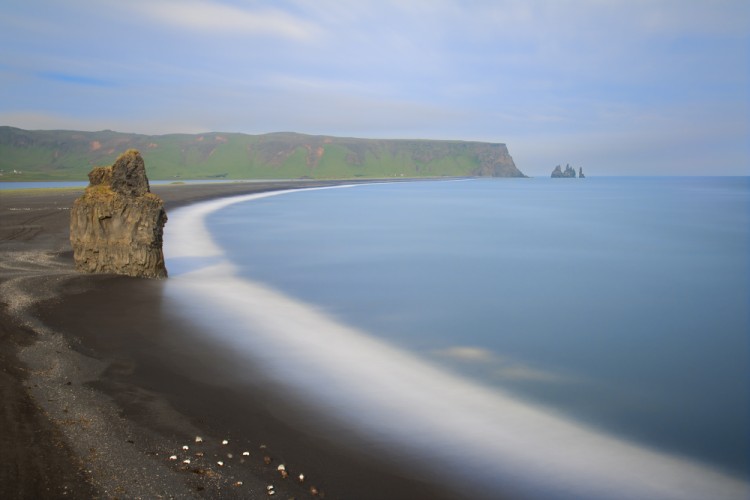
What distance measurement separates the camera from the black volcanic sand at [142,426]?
4434mm

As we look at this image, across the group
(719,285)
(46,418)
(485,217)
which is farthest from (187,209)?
(46,418)

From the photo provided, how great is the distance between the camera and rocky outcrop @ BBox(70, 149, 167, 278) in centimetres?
1296

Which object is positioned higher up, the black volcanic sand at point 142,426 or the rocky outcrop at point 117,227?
the rocky outcrop at point 117,227

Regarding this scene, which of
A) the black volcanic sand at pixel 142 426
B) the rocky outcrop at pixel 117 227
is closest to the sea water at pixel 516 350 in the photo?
the black volcanic sand at pixel 142 426

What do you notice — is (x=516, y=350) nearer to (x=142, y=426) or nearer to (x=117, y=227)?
(x=142, y=426)

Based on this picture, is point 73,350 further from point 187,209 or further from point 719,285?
point 187,209

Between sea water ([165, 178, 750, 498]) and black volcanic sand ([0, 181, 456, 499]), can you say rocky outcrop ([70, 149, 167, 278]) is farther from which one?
black volcanic sand ([0, 181, 456, 499])

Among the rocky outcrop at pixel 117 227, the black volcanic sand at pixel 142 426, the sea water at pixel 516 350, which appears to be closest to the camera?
the black volcanic sand at pixel 142 426

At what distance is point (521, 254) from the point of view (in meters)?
23.5

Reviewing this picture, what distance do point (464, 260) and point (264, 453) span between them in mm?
17032

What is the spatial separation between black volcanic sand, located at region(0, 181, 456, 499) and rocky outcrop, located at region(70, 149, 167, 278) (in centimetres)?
359

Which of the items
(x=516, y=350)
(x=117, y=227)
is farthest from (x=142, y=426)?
(x=117, y=227)

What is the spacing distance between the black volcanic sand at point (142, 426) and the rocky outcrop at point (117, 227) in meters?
3.59

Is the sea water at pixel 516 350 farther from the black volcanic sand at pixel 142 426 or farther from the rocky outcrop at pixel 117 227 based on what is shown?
the rocky outcrop at pixel 117 227
